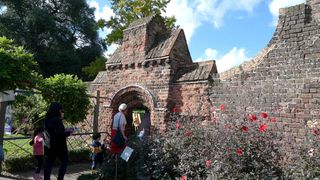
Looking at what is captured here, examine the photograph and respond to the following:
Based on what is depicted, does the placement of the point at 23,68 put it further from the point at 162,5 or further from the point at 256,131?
the point at 162,5

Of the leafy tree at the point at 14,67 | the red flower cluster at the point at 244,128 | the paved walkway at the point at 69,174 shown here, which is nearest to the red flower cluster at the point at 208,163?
the red flower cluster at the point at 244,128

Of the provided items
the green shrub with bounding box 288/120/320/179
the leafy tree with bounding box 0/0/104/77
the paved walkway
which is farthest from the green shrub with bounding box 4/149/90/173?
the leafy tree with bounding box 0/0/104/77

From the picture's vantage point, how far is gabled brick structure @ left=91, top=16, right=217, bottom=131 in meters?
8.41

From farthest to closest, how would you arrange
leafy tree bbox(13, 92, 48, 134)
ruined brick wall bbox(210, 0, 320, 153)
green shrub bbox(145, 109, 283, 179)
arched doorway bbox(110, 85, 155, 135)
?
leafy tree bbox(13, 92, 48, 134) → arched doorway bbox(110, 85, 155, 135) → ruined brick wall bbox(210, 0, 320, 153) → green shrub bbox(145, 109, 283, 179)

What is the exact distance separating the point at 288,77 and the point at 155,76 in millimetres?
3754

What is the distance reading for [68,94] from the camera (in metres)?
9.75

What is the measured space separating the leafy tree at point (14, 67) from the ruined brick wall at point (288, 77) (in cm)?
499

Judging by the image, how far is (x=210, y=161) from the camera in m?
5.44

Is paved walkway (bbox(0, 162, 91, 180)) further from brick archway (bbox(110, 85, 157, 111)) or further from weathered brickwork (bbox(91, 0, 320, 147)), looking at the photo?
brick archway (bbox(110, 85, 157, 111))

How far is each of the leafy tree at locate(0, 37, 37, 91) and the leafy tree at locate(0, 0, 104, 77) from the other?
20.2 metres

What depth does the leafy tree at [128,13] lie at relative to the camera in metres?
23.3

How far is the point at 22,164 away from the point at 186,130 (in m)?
4.90

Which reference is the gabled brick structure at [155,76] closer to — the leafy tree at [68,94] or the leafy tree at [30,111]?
the leafy tree at [68,94]

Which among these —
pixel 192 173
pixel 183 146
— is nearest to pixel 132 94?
pixel 183 146
